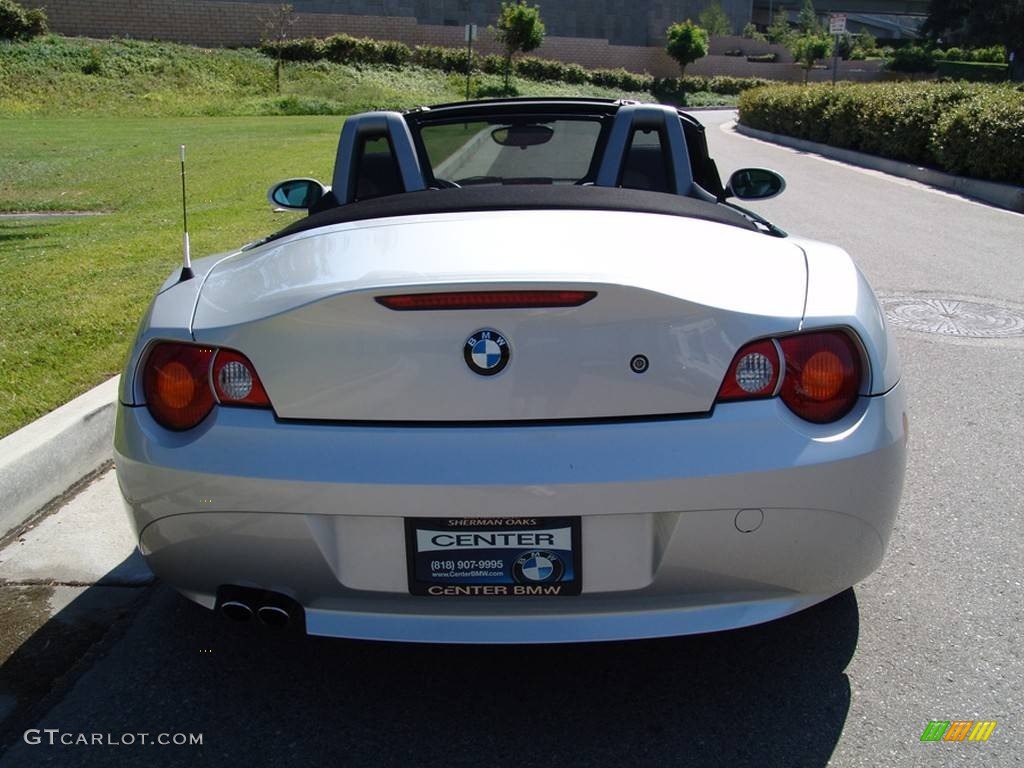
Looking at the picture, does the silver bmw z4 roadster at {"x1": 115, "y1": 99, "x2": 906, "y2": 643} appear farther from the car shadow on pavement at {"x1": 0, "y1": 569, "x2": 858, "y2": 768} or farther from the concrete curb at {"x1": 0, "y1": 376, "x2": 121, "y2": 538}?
the concrete curb at {"x1": 0, "y1": 376, "x2": 121, "y2": 538}

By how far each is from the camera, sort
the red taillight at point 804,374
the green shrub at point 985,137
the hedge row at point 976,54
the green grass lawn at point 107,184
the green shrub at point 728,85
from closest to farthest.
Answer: the red taillight at point 804,374 → the green grass lawn at point 107,184 → the green shrub at point 985,137 → the green shrub at point 728,85 → the hedge row at point 976,54

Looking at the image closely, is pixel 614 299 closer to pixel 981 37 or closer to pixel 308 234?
pixel 308 234

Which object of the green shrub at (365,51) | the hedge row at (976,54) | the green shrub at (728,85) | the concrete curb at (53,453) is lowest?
the green shrub at (728,85)

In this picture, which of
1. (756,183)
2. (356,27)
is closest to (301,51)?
(356,27)

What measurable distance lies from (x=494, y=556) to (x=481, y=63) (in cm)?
7397

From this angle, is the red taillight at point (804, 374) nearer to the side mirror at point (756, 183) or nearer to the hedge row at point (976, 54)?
the side mirror at point (756, 183)

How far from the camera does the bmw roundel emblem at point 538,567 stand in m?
2.46

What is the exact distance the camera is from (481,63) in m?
72.7

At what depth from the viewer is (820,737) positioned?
258 centimetres

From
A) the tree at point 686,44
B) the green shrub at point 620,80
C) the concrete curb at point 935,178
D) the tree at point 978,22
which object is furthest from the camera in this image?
the tree at point 978,22

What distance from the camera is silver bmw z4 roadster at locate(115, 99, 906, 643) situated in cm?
241

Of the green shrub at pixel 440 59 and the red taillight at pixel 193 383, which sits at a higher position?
the red taillight at pixel 193 383

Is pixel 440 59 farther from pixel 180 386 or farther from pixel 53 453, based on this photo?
pixel 180 386

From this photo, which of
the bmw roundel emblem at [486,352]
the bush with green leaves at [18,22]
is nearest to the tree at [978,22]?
the bush with green leaves at [18,22]
